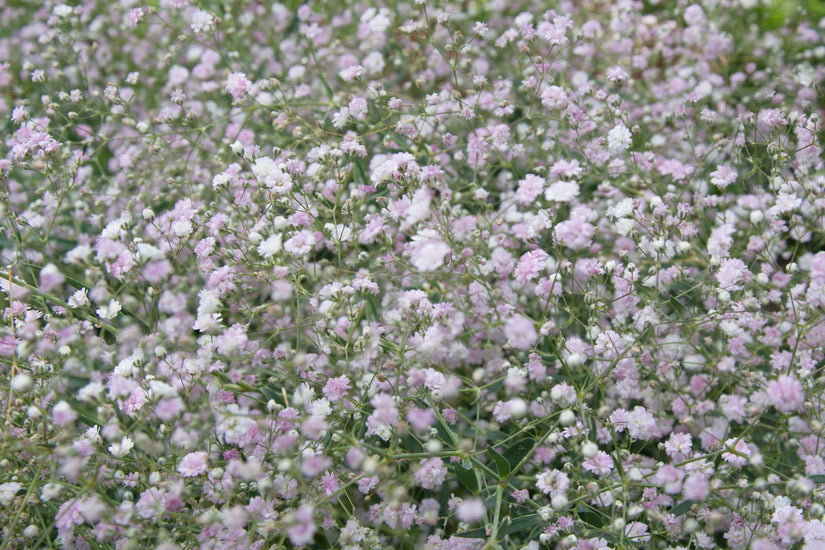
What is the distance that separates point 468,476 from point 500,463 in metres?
0.11

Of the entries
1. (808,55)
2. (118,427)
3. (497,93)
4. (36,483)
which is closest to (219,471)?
(118,427)

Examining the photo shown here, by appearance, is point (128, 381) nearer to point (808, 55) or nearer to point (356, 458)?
point (356, 458)

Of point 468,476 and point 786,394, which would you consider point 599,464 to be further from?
point 786,394

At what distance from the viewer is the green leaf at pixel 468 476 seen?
6.47 ft

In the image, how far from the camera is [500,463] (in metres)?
1.98

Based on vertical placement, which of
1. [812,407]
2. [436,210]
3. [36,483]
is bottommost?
[36,483]

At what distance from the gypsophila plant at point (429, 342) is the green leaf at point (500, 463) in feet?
0.05

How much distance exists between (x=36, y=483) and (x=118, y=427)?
0.37 m

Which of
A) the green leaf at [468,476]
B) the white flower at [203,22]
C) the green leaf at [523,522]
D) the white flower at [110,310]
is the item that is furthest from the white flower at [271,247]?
the white flower at [203,22]

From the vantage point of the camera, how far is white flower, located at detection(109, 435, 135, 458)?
2.00 metres

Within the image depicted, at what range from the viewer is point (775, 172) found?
2494 millimetres

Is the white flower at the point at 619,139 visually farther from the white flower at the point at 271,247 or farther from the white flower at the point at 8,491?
the white flower at the point at 8,491

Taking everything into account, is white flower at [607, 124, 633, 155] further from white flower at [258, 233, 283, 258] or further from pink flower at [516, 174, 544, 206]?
white flower at [258, 233, 283, 258]

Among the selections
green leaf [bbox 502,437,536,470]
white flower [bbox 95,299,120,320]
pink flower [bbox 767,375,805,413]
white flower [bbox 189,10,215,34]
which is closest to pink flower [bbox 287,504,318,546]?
green leaf [bbox 502,437,536,470]
